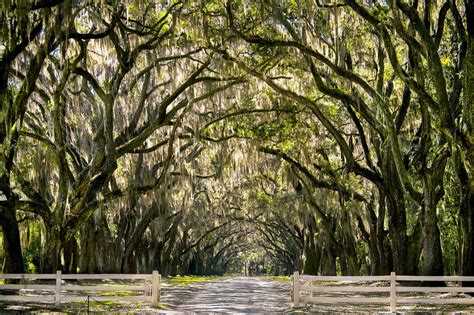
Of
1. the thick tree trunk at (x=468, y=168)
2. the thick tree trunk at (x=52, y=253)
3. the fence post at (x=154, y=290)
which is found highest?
the thick tree trunk at (x=468, y=168)

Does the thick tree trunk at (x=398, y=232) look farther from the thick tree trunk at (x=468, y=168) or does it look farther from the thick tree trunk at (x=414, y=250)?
the thick tree trunk at (x=468, y=168)

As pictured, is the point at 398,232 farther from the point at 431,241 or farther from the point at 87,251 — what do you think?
the point at 87,251

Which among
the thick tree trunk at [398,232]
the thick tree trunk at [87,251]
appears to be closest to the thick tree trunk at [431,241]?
the thick tree trunk at [398,232]

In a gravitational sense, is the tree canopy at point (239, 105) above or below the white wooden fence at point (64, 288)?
above

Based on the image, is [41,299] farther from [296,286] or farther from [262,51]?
[262,51]

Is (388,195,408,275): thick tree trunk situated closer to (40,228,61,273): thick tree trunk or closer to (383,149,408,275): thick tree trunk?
(383,149,408,275): thick tree trunk

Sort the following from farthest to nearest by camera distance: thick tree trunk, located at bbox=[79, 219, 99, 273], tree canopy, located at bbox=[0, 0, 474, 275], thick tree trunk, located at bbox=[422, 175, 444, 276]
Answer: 1. thick tree trunk, located at bbox=[79, 219, 99, 273]
2. thick tree trunk, located at bbox=[422, 175, 444, 276]
3. tree canopy, located at bbox=[0, 0, 474, 275]

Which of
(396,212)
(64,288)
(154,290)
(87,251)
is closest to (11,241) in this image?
(64,288)

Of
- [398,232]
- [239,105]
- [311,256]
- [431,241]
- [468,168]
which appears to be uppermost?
[239,105]

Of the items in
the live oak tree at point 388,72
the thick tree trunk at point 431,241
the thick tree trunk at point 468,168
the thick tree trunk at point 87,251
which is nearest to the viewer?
the thick tree trunk at point 468,168

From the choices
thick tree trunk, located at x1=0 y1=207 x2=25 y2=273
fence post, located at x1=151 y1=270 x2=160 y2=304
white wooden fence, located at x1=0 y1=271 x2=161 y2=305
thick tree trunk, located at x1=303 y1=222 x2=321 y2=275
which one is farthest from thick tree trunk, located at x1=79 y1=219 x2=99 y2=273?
thick tree trunk, located at x1=303 y1=222 x2=321 y2=275

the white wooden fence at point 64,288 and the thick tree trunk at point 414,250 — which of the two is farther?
the thick tree trunk at point 414,250

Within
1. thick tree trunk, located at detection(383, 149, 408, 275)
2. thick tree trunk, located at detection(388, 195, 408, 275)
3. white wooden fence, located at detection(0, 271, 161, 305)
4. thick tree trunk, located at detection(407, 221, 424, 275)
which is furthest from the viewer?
thick tree trunk, located at detection(407, 221, 424, 275)

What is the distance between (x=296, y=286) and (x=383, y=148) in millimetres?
4825
